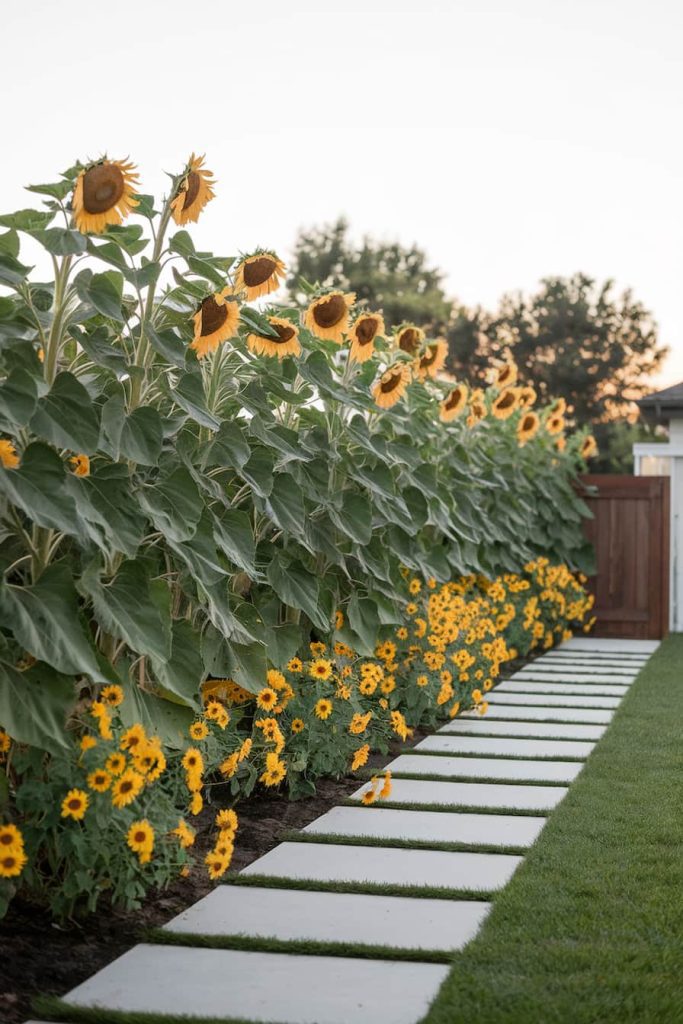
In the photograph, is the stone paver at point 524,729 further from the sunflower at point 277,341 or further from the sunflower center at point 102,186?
the sunflower center at point 102,186

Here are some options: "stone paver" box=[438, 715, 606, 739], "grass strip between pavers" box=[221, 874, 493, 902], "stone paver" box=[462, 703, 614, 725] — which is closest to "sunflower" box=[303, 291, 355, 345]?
"grass strip between pavers" box=[221, 874, 493, 902]

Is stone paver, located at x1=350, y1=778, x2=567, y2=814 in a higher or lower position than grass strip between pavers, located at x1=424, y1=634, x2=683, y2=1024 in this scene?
lower

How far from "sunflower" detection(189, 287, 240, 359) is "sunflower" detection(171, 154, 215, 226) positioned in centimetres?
21

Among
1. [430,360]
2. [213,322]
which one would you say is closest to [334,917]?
[213,322]

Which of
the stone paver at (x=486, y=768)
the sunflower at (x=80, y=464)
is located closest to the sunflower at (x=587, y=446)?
the stone paver at (x=486, y=768)

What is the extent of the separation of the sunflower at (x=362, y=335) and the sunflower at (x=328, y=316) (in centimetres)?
28

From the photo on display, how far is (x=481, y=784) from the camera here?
4824 millimetres

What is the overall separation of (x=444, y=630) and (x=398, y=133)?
442 inches

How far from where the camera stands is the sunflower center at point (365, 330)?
15.6 ft

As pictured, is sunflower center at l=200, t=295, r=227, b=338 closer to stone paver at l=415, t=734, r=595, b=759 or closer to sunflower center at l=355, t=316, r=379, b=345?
sunflower center at l=355, t=316, r=379, b=345

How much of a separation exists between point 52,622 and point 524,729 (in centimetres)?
388

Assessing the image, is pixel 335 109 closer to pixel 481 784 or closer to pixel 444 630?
pixel 444 630

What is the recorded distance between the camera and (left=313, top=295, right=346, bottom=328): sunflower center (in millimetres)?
4434

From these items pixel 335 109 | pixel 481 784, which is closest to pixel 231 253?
pixel 481 784
